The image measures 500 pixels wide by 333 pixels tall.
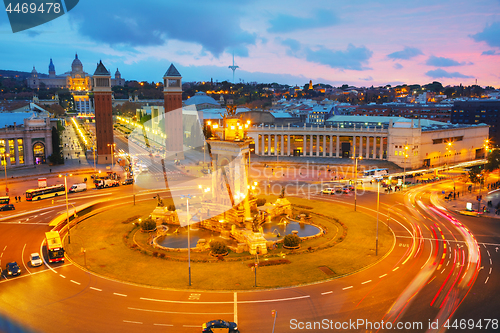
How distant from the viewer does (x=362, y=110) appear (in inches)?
7323

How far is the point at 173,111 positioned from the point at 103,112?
21866 mm

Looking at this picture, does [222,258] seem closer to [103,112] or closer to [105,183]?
[105,183]

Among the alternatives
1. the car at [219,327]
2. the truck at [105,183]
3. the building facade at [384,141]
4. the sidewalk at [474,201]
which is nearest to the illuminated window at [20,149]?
the truck at [105,183]

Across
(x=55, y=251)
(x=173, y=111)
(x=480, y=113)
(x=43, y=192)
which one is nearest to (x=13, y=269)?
(x=55, y=251)

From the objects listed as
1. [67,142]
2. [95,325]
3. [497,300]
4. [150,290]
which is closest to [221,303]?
[150,290]

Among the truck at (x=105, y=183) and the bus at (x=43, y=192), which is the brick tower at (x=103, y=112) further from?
the bus at (x=43, y=192)

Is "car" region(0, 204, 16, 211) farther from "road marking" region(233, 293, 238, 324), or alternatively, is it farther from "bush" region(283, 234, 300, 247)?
"road marking" region(233, 293, 238, 324)

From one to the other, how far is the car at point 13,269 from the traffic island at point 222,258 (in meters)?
5.22

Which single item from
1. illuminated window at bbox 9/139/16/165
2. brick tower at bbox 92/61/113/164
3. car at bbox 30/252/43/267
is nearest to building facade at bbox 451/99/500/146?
brick tower at bbox 92/61/113/164

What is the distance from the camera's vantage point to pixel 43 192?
67062 millimetres

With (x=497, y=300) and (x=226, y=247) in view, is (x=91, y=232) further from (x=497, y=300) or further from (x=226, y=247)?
(x=497, y=300)

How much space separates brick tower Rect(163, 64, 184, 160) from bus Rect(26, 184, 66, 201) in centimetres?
5089

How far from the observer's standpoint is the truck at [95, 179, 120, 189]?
248 feet

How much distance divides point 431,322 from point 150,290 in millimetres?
22236
